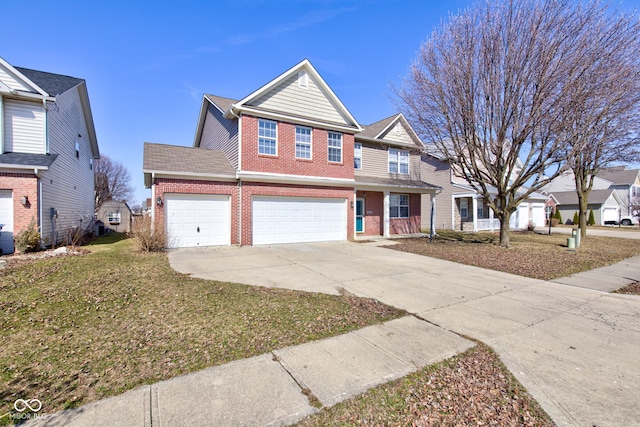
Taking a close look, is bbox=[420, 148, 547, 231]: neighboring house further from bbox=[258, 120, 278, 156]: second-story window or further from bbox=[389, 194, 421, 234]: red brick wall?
bbox=[258, 120, 278, 156]: second-story window

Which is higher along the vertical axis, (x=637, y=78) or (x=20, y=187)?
(x=637, y=78)

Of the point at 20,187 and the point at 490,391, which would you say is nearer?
the point at 490,391

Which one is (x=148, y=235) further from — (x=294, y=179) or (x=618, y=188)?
(x=618, y=188)

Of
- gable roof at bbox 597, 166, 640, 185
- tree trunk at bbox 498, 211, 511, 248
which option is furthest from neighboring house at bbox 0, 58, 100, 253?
gable roof at bbox 597, 166, 640, 185

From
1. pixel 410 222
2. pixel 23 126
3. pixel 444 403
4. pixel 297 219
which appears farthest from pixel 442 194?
pixel 23 126

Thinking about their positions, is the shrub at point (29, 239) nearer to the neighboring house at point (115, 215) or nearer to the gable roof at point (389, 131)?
the gable roof at point (389, 131)

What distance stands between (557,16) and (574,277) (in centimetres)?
950

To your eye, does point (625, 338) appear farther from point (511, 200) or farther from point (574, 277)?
point (511, 200)

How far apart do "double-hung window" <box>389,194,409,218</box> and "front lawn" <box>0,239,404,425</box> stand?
13353 millimetres

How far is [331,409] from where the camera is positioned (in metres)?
2.63

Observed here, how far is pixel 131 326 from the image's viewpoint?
4297 mm

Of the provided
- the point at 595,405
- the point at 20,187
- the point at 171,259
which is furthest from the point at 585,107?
the point at 20,187

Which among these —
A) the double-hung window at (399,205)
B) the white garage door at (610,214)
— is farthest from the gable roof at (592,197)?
the double-hung window at (399,205)

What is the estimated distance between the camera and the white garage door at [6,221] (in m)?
10.3
